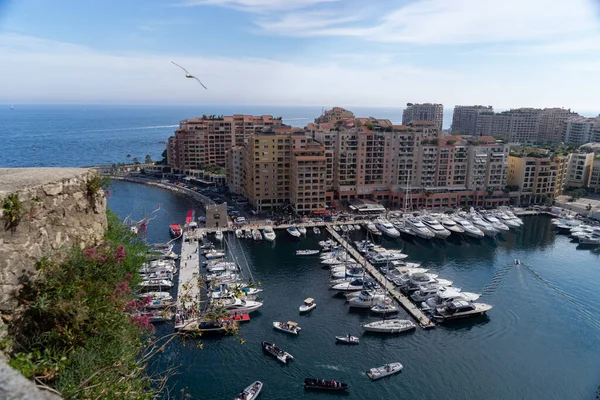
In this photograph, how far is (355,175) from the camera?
4372cm

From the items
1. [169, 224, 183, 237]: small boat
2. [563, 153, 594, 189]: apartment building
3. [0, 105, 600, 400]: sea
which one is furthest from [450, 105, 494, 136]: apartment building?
[169, 224, 183, 237]: small boat

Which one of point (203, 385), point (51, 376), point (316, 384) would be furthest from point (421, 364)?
point (51, 376)

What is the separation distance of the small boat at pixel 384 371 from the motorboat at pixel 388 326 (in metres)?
2.73

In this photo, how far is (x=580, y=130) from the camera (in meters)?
81.2

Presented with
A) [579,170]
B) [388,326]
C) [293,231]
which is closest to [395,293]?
[388,326]

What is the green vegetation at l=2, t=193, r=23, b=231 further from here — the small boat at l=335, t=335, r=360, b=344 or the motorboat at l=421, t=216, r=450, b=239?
the motorboat at l=421, t=216, r=450, b=239

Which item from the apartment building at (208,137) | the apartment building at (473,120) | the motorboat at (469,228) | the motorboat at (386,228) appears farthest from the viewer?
the apartment building at (473,120)

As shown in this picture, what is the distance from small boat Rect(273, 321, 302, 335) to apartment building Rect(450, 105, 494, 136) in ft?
258

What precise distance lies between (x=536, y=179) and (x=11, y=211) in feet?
166

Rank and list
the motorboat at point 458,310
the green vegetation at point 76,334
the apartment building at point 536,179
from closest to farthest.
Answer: the green vegetation at point 76,334, the motorboat at point 458,310, the apartment building at point 536,179

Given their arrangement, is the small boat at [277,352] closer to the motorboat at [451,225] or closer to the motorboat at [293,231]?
the motorboat at [293,231]

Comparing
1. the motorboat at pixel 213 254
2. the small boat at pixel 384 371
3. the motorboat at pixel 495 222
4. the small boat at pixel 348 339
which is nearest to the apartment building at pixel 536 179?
the motorboat at pixel 495 222

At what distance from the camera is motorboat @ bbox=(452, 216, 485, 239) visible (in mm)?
35250

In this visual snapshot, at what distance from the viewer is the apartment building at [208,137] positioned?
185 feet
